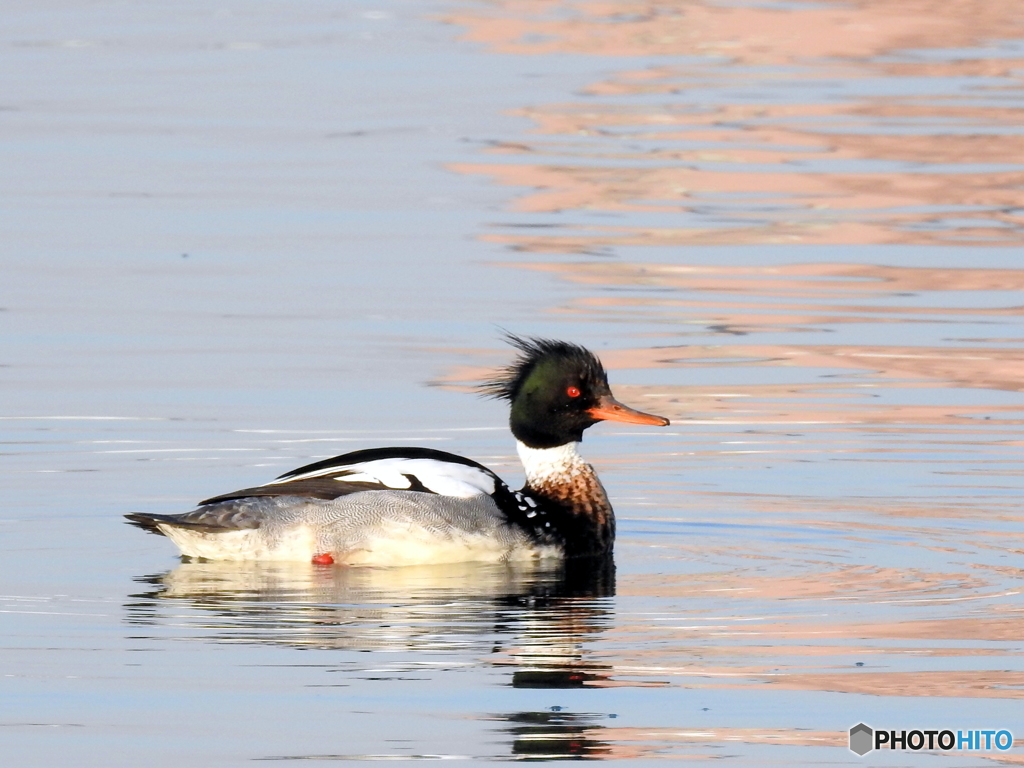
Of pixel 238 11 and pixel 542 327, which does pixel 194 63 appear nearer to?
pixel 238 11

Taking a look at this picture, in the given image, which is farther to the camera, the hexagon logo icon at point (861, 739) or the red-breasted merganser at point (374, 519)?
the red-breasted merganser at point (374, 519)

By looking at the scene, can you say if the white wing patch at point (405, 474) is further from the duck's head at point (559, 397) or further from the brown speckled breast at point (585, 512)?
the duck's head at point (559, 397)

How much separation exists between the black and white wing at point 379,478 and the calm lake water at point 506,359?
0.41m

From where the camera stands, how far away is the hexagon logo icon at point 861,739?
317 inches

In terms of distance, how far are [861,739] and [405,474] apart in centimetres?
382

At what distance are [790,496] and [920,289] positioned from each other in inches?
238

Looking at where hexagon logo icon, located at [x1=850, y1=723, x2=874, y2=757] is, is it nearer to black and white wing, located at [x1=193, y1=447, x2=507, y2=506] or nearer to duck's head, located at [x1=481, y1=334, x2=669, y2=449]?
black and white wing, located at [x1=193, y1=447, x2=507, y2=506]

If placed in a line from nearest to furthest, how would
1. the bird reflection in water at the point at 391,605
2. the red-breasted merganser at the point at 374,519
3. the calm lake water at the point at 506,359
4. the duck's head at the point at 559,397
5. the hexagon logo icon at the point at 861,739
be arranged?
the hexagon logo icon at the point at 861,739 → the calm lake water at the point at 506,359 → the bird reflection in water at the point at 391,605 → the red-breasted merganser at the point at 374,519 → the duck's head at the point at 559,397

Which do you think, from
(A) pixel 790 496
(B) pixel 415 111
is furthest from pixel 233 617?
(B) pixel 415 111

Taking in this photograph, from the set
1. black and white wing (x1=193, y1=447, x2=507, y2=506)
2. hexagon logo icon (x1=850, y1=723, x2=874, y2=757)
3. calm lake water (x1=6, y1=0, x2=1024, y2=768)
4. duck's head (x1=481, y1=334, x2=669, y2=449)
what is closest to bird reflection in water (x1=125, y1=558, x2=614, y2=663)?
calm lake water (x1=6, y1=0, x2=1024, y2=768)

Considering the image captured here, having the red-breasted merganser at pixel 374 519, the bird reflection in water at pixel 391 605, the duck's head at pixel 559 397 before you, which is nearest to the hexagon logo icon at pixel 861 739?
the bird reflection in water at pixel 391 605

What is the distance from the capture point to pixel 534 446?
12.3m

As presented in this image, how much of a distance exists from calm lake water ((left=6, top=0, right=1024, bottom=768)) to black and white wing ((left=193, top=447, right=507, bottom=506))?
1.35ft

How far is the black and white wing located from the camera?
37.2 ft
